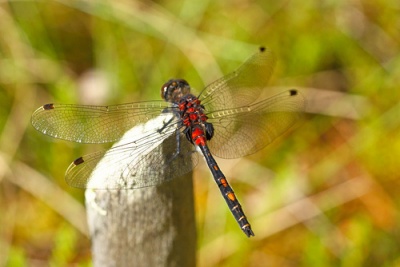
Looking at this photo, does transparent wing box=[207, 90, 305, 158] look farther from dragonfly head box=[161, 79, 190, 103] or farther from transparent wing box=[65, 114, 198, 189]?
transparent wing box=[65, 114, 198, 189]

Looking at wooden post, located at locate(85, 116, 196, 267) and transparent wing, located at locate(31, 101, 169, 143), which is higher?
transparent wing, located at locate(31, 101, 169, 143)

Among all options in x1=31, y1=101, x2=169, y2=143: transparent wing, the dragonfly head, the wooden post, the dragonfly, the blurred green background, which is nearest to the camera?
the wooden post

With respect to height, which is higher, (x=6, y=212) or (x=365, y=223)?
(x=6, y=212)

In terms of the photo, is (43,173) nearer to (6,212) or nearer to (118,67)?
(6,212)

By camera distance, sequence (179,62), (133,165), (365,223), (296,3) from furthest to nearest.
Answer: (296,3)
(179,62)
(365,223)
(133,165)

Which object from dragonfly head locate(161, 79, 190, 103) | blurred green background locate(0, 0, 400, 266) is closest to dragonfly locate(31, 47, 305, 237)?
dragonfly head locate(161, 79, 190, 103)

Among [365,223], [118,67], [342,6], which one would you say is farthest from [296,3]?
[365,223]

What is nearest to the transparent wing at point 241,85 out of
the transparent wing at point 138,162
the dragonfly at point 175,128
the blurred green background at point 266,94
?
the dragonfly at point 175,128
